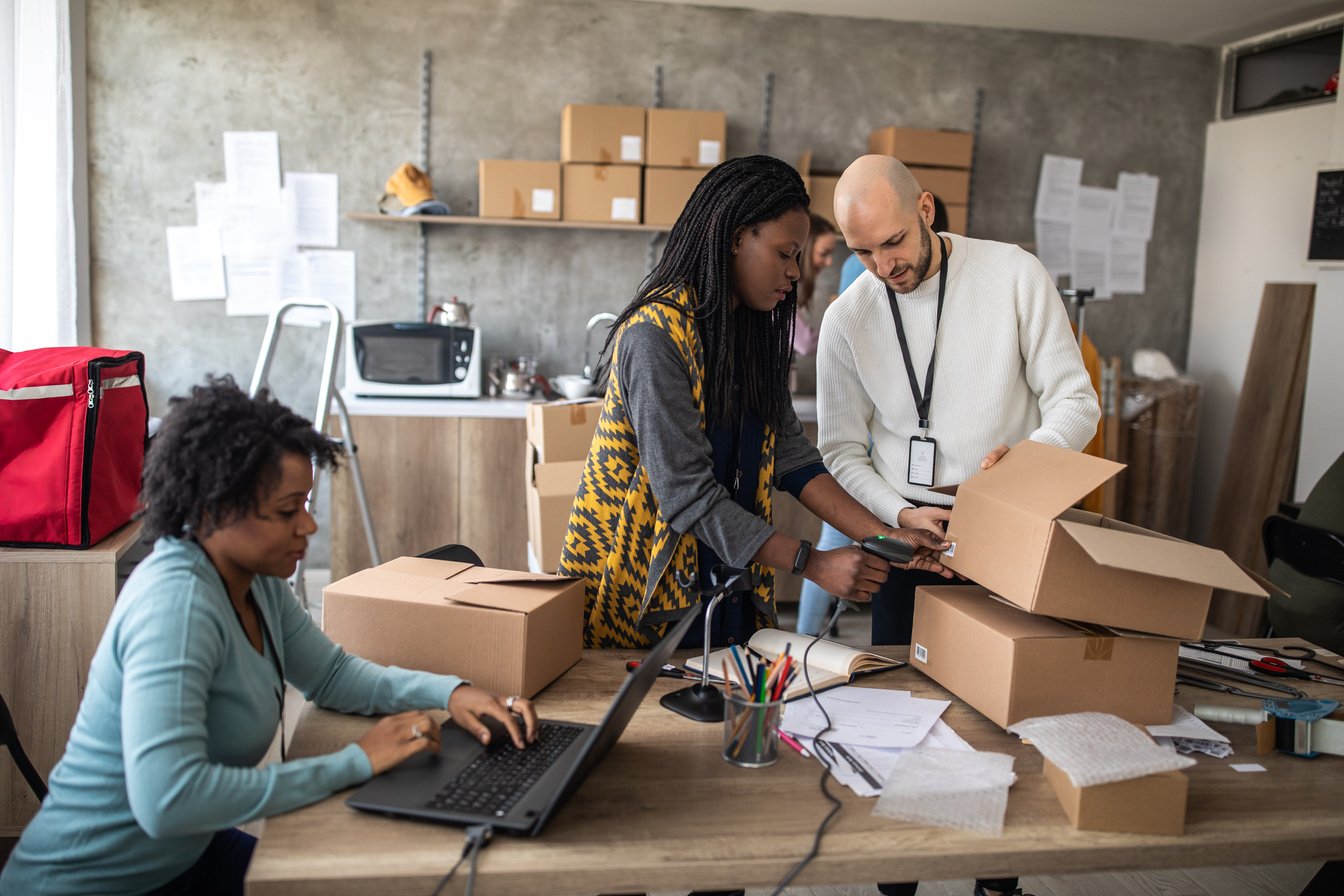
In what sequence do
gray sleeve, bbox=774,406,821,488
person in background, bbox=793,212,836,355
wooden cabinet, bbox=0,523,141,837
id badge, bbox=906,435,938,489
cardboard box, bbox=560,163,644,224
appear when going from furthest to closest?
cardboard box, bbox=560,163,644,224
person in background, bbox=793,212,836,355
wooden cabinet, bbox=0,523,141,837
id badge, bbox=906,435,938,489
gray sleeve, bbox=774,406,821,488

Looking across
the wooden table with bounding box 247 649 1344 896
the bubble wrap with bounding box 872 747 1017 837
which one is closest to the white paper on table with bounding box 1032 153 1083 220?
the wooden table with bounding box 247 649 1344 896

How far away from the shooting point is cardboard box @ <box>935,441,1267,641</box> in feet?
4.48

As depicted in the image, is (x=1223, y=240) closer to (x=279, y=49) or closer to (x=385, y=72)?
(x=385, y=72)

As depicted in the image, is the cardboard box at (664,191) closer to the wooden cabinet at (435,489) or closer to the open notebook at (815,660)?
the wooden cabinet at (435,489)

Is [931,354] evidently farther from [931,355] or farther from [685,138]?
[685,138]

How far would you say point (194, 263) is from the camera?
4.48m

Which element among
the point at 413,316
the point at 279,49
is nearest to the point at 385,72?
the point at 279,49

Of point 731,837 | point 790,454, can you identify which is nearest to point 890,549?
point 790,454

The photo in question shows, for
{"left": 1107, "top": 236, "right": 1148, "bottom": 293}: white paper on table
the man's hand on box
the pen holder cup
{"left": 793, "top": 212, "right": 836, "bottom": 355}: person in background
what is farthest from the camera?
{"left": 1107, "top": 236, "right": 1148, "bottom": 293}: white paper on table

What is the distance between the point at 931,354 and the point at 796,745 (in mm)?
916

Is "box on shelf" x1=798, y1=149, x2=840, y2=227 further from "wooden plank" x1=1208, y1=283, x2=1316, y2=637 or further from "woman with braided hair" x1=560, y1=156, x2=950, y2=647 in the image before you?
"woman with braided hair" x1=560, y1=156, x2=950, y2=647

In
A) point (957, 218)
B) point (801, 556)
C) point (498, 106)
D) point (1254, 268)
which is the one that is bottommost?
point (801, 556)

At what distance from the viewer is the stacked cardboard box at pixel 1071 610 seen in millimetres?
1405

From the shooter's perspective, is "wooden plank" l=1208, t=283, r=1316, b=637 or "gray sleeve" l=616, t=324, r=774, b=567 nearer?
"gray sleeve" l=616, t=324, r=774, b=567
